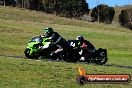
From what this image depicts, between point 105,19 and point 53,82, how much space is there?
98004 mm

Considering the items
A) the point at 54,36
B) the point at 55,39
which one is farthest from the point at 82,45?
the point at 54,36

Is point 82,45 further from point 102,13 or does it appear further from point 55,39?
point 102,13

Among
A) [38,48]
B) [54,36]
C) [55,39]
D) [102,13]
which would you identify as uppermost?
[54,36]

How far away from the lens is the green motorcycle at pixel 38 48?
925 inches

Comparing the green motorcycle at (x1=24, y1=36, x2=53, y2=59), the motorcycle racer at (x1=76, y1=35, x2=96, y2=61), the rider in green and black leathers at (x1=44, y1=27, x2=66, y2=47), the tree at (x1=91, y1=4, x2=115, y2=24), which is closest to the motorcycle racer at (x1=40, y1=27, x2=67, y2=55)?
the rider in green and black leathers at (x1=44, y1=27, x2=66, y2=47)

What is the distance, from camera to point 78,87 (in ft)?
42.8

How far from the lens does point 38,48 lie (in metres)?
23.6

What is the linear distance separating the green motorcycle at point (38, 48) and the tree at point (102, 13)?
8410 cm

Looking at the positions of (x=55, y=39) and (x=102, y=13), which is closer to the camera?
(x=55, y=39)

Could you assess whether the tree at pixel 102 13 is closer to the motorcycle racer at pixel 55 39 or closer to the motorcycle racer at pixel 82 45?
the motorcycle racer at pixel 82 45

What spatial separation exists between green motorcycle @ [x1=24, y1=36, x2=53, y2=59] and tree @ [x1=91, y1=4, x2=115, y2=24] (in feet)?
276

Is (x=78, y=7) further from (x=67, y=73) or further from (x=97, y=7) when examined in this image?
(x=67, y=73)

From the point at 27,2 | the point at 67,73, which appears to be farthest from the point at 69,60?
the point at 27,2

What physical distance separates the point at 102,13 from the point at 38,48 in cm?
8578
